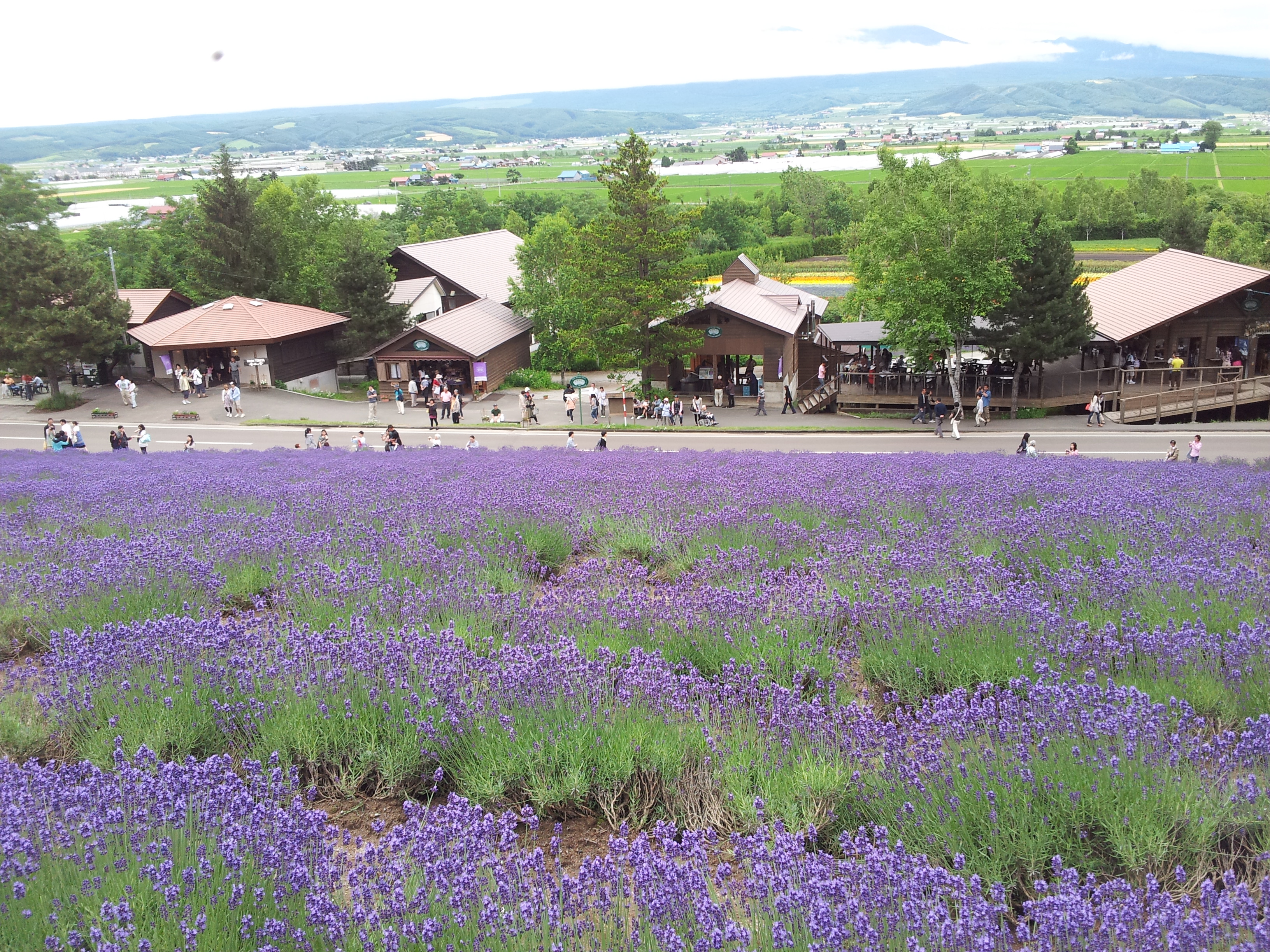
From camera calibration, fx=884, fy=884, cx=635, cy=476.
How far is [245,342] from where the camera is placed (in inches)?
1629

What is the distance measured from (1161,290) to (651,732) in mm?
37979

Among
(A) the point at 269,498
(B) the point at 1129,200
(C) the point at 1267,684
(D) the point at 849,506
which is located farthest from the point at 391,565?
(B) the point at 1129,200

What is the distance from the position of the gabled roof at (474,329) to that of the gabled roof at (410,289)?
3.46m

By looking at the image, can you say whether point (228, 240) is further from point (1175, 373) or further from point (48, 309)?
point (1175, 373)

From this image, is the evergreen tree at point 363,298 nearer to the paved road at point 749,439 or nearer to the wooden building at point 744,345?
the paved road at point 749,439

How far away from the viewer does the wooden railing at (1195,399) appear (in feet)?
99.8

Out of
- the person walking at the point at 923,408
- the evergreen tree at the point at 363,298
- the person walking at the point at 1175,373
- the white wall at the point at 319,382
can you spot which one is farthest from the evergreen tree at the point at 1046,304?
the white wall at the point at 319,382

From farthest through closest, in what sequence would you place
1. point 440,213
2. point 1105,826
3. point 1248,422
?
point 440,213 → point 1248,422 → point 1105,826

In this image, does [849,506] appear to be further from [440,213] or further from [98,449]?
[440,213]

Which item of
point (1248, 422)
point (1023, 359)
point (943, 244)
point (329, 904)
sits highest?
point (943, 244)

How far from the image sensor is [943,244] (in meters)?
33.2

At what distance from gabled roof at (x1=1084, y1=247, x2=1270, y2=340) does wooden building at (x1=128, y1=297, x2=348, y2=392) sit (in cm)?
3567

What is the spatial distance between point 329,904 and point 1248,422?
34.3 meters

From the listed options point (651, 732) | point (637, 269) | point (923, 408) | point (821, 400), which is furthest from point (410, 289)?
point (651, 732)
